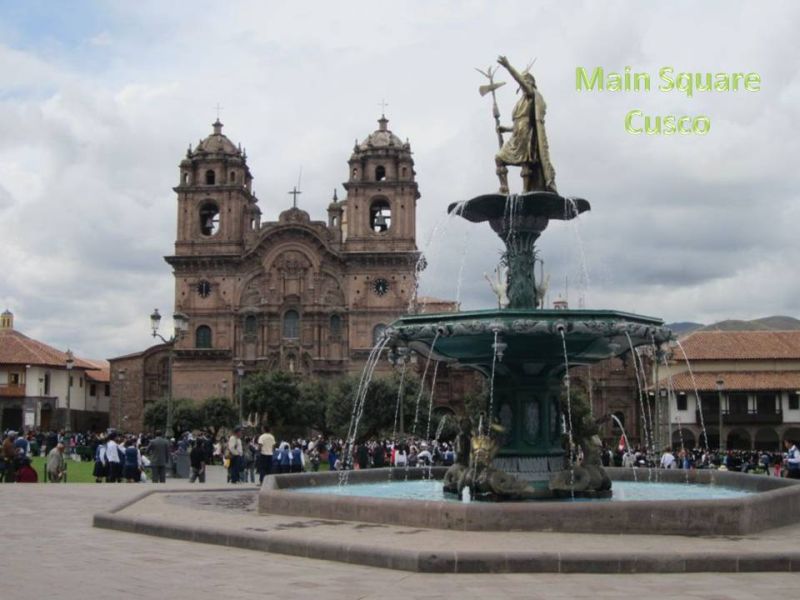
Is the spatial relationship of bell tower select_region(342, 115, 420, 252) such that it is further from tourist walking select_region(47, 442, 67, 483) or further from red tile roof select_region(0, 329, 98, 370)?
tourist walking select_region(47, 442, 67, 483)

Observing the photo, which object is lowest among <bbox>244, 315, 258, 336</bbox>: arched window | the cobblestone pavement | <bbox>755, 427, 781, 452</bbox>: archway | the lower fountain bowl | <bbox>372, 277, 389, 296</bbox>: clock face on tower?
the cobblestone pavement

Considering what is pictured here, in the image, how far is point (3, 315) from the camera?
87.1 metres

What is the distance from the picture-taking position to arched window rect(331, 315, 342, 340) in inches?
2532

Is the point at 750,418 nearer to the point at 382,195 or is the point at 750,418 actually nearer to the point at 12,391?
the point at 382,195

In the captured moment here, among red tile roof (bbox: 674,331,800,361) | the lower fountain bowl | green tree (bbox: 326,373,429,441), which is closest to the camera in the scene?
the lower fountain bowl

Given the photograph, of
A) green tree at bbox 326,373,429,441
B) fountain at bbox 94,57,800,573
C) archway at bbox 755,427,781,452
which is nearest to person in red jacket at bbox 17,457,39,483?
fountain at bbox 94,57,800,573

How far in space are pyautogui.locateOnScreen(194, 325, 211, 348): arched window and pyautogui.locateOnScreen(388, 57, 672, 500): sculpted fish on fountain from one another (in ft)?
174

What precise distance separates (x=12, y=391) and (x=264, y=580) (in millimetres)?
62113

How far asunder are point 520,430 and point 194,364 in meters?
53.7

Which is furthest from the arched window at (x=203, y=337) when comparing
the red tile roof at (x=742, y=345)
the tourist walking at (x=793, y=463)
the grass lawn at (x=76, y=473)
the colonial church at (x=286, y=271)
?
the tourist walking at (x=793, y=463)

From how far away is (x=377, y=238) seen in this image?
63.7 meters

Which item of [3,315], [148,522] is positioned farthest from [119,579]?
[3,315]

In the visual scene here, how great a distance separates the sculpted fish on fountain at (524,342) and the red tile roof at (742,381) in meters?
43.6

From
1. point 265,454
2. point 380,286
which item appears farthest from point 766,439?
point 265,454
